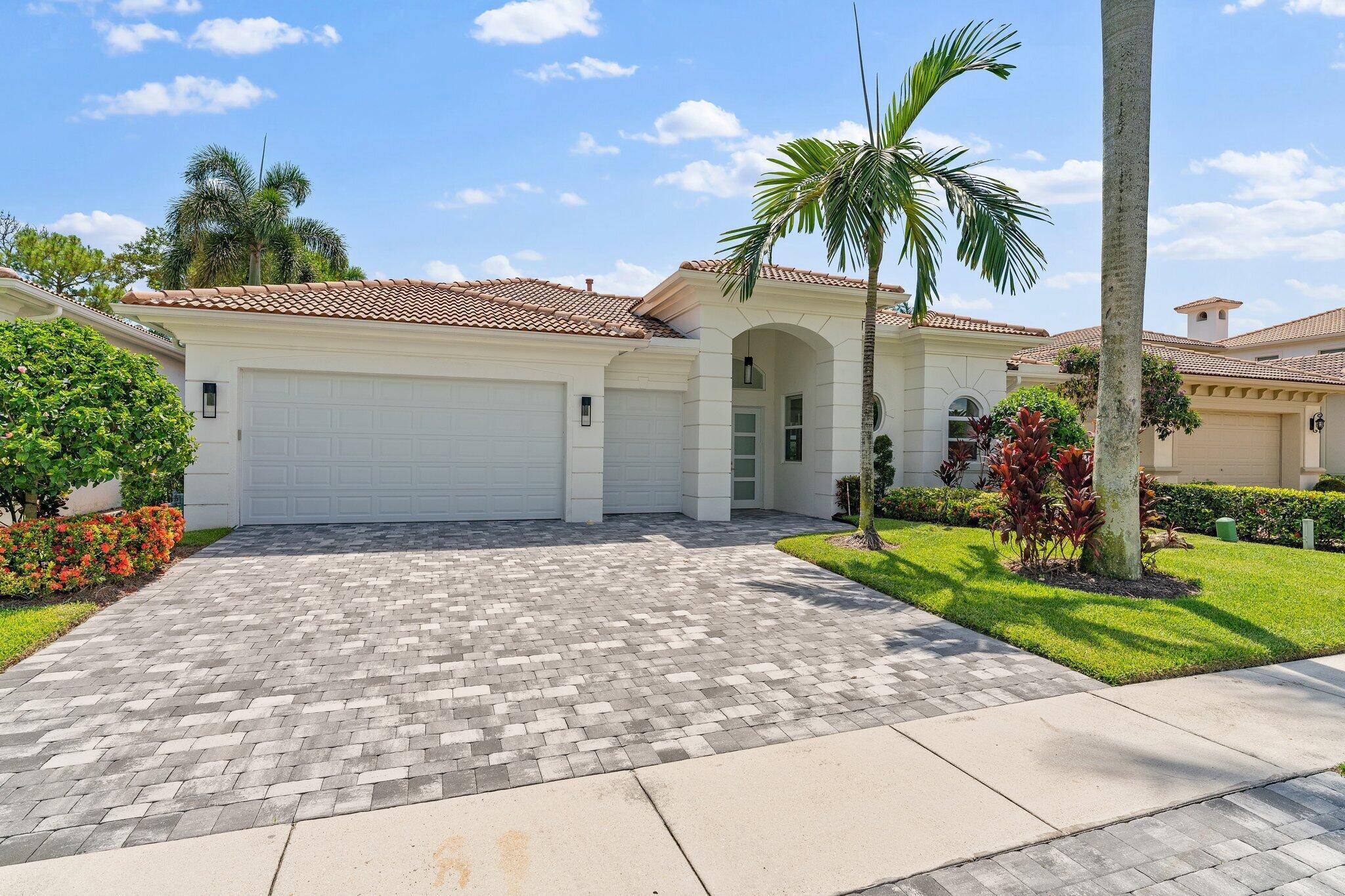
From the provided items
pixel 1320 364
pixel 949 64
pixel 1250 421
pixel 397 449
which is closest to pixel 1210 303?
pixel 1320 364

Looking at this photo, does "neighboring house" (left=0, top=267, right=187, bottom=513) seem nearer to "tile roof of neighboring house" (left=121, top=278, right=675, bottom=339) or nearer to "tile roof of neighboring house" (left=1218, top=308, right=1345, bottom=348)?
"tile roof of neighboring house" (left=121, top=278, right=675, bottom=339)

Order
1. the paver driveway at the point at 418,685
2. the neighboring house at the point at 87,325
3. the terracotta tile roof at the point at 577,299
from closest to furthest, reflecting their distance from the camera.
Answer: the paver driveway at the point at 418,685 → the neighboring house at the point at 87,325 → the terracotta tile roof at the point at 577,299

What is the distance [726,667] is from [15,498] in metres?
7.54

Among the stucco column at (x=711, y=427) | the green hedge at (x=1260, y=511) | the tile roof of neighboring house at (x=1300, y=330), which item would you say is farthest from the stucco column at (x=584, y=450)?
the tile roof of neighboring house at (x=1300, y=330)

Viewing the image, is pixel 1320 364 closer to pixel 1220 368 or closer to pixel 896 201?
pixel 1220 368

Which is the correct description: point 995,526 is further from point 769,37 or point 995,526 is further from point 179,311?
point 179,311

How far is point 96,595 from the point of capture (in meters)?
6.33

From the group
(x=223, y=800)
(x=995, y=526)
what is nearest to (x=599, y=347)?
(x=995, y=526)

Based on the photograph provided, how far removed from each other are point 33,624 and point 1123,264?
10.9 meters

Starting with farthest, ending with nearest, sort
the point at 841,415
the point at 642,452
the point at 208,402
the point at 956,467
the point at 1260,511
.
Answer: the point at 956,467
the point at 642,452
the point at 841,415
the point at 1260,511
the point at 208,402

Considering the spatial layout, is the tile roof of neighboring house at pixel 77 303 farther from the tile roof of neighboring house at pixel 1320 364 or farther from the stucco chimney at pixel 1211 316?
the stucco chimney at pixel 1211 316

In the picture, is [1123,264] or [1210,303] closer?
[1123,264]

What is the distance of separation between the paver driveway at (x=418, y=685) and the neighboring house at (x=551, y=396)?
141 inches

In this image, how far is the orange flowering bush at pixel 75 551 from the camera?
240 inches
